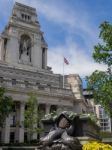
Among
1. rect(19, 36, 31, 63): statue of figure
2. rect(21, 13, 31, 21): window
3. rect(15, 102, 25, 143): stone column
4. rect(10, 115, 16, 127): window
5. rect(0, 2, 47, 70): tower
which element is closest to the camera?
rect(15, 102, 25, 143): stone column

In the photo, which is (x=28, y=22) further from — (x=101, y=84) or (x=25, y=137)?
(x=101, y=84)

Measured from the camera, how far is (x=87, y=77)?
107 feet

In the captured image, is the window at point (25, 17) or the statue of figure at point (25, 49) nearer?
the statue of figure at point (25, 49)

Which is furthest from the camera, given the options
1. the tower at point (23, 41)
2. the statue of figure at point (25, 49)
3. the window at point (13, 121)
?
the statue of figure at point (25, 49)

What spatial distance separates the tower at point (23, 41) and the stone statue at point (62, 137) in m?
86.5

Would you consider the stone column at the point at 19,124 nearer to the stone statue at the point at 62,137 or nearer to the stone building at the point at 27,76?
the stone building at the point at 27,76

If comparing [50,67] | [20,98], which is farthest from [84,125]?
[50,67]

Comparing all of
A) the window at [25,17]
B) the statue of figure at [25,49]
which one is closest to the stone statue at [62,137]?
the statue of figure at [25,49]

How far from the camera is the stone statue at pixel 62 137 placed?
12.2m

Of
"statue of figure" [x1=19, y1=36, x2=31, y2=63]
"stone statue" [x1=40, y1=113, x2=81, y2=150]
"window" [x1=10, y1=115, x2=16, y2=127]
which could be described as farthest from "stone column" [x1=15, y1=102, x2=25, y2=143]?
"stone statue" [x1=40, y1=113, x2=81, y2=150]

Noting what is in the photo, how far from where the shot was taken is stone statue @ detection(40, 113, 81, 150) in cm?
1220

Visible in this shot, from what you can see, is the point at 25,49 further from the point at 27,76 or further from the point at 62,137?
the point at 62,137

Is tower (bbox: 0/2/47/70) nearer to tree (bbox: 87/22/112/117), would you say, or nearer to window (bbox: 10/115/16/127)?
window (bbox: 10/115/16/127)

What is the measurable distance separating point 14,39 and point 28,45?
20.6 ft
